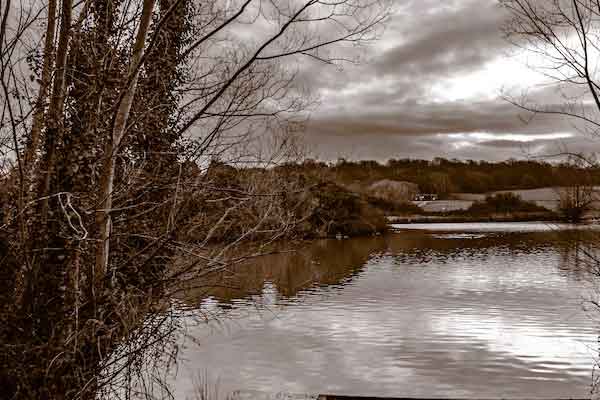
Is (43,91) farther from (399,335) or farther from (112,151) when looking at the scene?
(399,335)

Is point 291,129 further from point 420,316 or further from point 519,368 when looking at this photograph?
point 420,316

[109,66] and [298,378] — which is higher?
[109,66]

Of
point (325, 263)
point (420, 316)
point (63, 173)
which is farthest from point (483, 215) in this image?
point (63, 173)

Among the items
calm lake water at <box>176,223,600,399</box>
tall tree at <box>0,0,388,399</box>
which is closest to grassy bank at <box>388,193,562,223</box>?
calm lake water at <box>176,223,600,399</box>

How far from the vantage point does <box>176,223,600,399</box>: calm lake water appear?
789 centimetres

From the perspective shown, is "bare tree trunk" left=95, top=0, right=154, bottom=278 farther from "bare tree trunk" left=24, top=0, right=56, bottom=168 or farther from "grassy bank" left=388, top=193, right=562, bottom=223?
"grassy bank" left=388, top=193, right=562, bottom=223

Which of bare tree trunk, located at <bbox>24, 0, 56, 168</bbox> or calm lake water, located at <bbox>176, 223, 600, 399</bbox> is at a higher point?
bare tree trunk, located at <bbox>24, 0, 56, 168</bbox>

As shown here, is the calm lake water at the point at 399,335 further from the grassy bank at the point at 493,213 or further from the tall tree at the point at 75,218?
the grassy bank at the point at 493,213

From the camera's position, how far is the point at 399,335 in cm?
1057

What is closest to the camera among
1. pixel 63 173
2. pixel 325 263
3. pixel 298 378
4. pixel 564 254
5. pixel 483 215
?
pixel 63 173

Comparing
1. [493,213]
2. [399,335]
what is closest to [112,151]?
[399,335]

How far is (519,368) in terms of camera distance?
8.67 metres

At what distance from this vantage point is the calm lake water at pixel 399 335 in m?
7.89

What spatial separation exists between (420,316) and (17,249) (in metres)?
9.42
